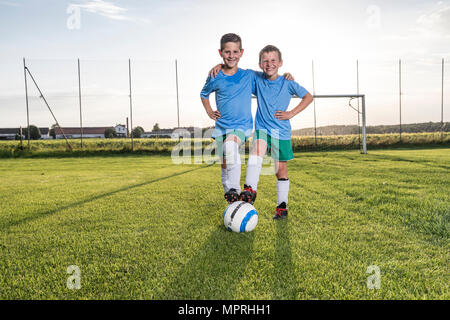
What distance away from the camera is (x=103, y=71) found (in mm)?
19828

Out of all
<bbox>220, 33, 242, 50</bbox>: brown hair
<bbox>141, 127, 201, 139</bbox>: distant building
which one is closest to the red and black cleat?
<bbox>220, 33, 242, 50</bbox>: brown hair

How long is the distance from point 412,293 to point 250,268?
3.47 feet

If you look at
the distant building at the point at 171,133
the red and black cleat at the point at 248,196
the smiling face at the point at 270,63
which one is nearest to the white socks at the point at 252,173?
the red and black cleat at the point at 248,196

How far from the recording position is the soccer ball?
128 inches

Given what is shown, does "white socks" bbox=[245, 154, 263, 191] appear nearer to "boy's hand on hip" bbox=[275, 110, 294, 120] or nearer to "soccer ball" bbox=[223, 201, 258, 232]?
"soccer ball" bbox=[223, 201, 258, 232]

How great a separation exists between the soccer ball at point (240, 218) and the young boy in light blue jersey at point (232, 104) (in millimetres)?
423

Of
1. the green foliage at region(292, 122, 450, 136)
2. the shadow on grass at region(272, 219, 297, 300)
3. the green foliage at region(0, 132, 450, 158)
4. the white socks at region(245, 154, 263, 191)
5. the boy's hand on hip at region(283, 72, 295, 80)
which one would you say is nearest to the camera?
the shadow on grass at region(272, 219, 297, 300)

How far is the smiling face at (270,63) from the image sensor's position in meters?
3.74

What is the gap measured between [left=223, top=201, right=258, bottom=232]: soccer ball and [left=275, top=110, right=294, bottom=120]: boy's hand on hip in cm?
117

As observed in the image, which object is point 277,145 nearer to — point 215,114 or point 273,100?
point 273,100

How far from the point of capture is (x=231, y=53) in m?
3.74

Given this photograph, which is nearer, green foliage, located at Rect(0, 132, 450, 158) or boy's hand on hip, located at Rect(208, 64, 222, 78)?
boy's hand on hip, located at Rect(208, 64, 222, 78)

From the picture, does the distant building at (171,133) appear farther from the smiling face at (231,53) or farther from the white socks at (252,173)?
the white socks at (252,173)

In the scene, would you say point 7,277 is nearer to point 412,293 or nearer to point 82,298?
point 82,298
